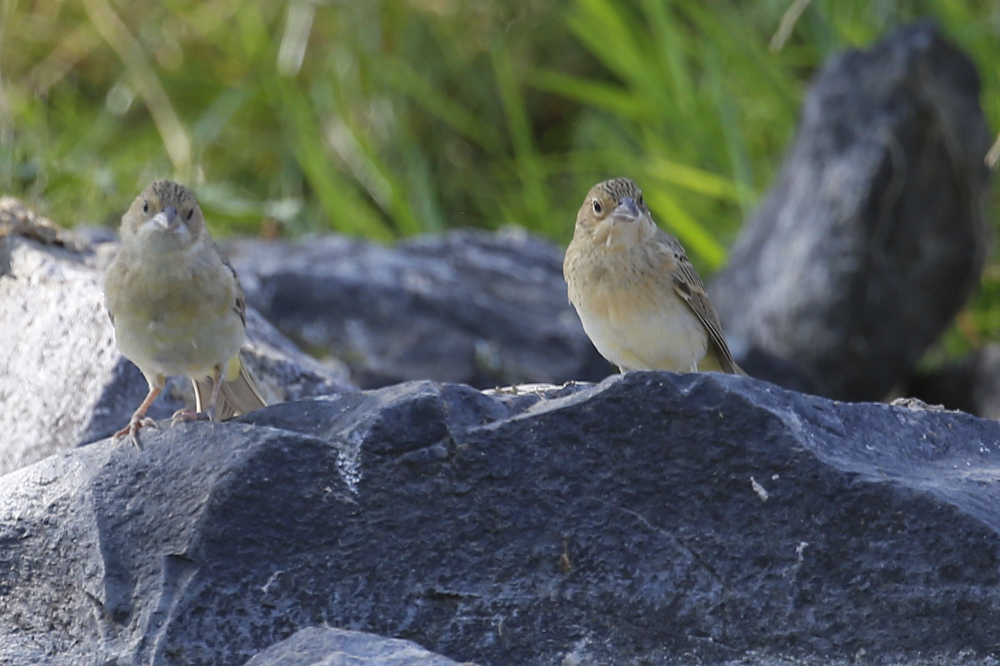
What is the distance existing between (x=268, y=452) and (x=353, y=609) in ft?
1.27

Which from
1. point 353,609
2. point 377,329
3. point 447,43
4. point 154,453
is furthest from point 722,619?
point 447,43

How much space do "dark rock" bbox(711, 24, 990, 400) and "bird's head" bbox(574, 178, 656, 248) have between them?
266cm

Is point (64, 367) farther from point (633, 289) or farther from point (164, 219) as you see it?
point (633, 289)

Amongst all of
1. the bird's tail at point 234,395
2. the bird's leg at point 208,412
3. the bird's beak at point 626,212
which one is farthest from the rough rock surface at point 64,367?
the bird's beak at point 626,212

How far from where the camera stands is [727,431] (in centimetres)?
294

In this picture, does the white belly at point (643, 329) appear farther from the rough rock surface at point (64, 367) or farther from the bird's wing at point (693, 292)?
the rough rock surface at point (64, 367)

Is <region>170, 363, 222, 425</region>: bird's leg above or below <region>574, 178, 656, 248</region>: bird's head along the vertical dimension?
below

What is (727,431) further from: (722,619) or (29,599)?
(29,599)

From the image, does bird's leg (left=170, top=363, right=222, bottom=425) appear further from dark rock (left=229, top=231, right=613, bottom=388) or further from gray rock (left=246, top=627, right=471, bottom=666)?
dark rock (left=229, top=231, right=613, bottom=388)

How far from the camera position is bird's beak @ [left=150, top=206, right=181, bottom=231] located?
3369 millimetres

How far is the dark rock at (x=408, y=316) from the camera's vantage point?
584 centimetres

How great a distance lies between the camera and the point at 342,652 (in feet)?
8.45

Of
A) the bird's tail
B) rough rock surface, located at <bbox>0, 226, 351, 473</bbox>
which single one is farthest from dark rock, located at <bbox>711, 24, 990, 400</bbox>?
the bird's tail

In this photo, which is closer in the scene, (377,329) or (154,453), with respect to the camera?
(154,453)
